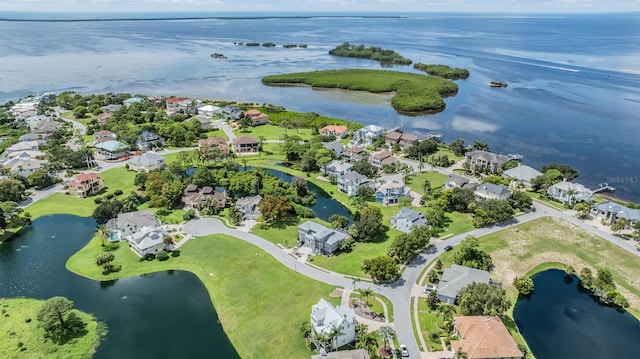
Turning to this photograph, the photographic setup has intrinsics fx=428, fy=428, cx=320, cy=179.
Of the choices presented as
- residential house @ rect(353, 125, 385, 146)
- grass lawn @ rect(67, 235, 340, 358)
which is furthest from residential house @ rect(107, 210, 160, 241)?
residential house @ rect(353, 125, 385, 146)

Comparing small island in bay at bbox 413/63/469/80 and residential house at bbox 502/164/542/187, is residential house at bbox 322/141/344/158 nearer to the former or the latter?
residential house at bbox 502/164/542/187

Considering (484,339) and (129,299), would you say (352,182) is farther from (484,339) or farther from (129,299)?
(129,299)

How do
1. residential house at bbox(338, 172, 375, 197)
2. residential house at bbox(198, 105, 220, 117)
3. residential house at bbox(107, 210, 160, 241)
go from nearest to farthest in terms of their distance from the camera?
residential house at bbox(107, 210, 160, 241), residential house at bbox(338, 172, 375, 197), residential house at bbox(198, 105, 220, 117)

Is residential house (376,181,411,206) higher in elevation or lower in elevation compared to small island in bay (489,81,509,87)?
higher

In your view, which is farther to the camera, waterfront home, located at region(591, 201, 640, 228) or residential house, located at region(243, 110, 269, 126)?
residential house, located at region(243, 110, 269, 126)

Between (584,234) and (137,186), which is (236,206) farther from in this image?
(584,234)

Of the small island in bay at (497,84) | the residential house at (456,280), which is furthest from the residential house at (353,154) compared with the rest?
the small island in bay at (497,84)

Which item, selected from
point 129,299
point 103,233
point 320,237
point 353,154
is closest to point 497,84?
point 353,154
